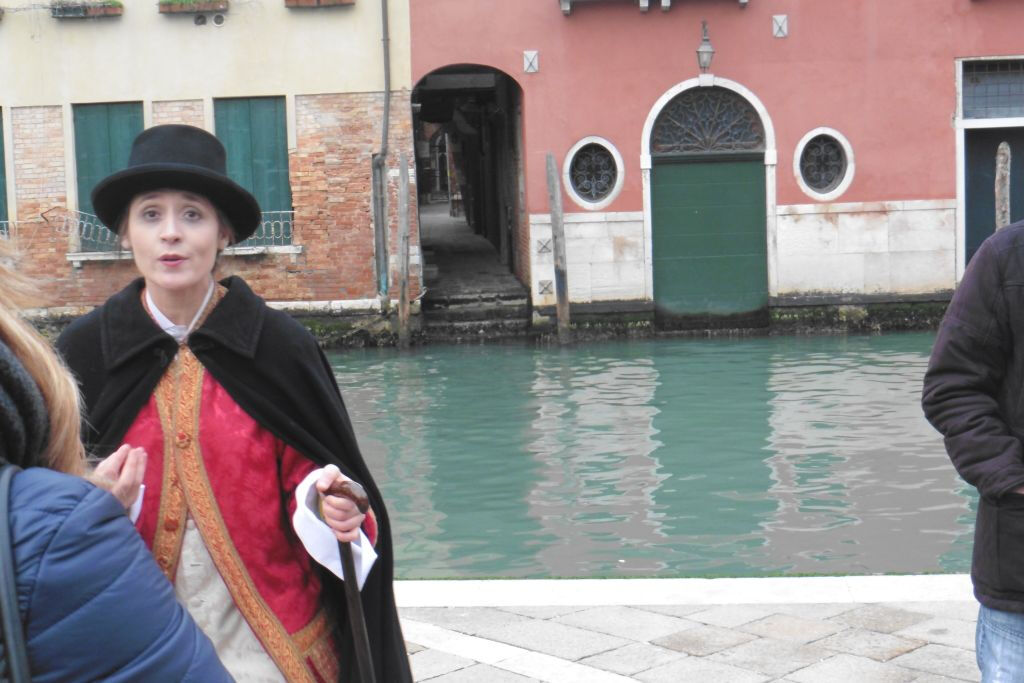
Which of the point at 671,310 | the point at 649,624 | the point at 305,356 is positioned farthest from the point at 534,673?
the point at 671,310

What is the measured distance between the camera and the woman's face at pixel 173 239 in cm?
272

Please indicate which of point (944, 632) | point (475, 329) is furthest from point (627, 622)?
point (475, 329)

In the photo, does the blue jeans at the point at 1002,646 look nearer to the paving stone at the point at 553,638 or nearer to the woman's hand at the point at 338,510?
the woman's hand at the point at 338,510

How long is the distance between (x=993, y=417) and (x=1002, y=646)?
40 centimetres

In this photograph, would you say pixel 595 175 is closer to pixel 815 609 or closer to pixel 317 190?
pixel 317 190

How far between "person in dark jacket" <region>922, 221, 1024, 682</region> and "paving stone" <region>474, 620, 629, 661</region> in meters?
1.81

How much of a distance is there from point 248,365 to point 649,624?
230 cm

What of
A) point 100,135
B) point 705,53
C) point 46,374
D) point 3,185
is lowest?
point 46,374

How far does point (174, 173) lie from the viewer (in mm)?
2691

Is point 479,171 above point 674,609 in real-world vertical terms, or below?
above

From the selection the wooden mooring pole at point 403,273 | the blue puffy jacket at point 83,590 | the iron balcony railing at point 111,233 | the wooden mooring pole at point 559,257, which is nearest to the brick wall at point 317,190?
the iron balcony railing at point 111,233

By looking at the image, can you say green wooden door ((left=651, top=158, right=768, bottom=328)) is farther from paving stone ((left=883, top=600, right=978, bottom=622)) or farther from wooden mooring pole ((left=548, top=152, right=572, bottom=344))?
paving stone ((left=883, top=600, right=978, bottom=622))

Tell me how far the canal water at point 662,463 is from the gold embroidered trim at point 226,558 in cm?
380

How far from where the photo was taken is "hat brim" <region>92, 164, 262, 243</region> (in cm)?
269
